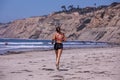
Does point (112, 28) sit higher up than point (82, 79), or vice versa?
point (82, 79)

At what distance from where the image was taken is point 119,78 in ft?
29.5

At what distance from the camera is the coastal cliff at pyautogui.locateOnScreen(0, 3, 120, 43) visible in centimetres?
10988

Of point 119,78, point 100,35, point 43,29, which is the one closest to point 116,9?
point 100,35

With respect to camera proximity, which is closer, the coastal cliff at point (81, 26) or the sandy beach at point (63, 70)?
the sandy beach at point (63, 70)

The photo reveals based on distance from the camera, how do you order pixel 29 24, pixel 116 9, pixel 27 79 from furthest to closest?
pixel 29 24 < pixel 116 9 < pixel 27 79

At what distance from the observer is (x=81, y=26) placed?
132 m

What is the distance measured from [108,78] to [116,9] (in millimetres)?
112996

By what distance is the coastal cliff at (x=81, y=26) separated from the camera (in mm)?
109875

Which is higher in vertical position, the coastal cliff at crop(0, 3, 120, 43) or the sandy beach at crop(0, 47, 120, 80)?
the sandy beach at crop(0, 47, 120, 80)

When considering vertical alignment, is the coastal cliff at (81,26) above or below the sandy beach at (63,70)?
below

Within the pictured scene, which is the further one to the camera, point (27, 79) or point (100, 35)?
point (100, 35)

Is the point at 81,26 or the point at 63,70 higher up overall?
the point at 63,70

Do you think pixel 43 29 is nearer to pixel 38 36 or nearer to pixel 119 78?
pixel 38 36

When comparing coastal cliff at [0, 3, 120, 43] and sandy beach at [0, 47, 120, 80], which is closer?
sandy beach at [0, 47, 120, 80]
